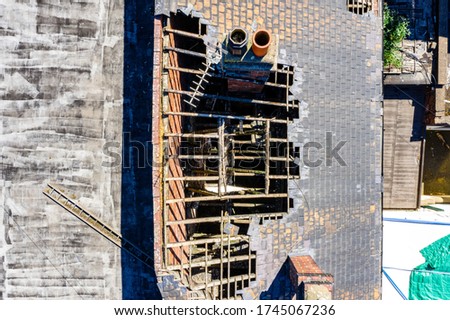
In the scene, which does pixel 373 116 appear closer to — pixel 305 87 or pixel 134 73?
pixel 305 87

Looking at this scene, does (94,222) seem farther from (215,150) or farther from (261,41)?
(261,41)

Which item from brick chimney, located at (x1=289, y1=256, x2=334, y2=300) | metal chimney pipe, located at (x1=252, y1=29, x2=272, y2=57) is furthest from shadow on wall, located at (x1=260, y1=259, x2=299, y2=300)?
metal chimney pipe, located at (x1=252, y1=29, x2=272, y2=57)

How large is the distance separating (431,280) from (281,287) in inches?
287

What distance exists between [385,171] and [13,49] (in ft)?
50.4

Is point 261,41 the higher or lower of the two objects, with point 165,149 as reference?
higher

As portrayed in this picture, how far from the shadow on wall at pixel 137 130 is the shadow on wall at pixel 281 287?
12.4ft

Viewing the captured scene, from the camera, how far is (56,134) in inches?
408

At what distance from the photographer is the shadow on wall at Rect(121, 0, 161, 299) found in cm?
1041

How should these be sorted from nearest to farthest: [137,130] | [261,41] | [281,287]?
[261,41]
[137,130]
[281,287]

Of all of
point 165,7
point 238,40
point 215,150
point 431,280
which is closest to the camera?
point 238,40

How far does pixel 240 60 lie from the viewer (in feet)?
31.8

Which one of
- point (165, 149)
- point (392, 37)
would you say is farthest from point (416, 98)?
point (165, 149)

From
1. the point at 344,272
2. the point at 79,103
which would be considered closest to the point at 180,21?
the point at 79,103

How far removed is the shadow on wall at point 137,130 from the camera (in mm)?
10414
